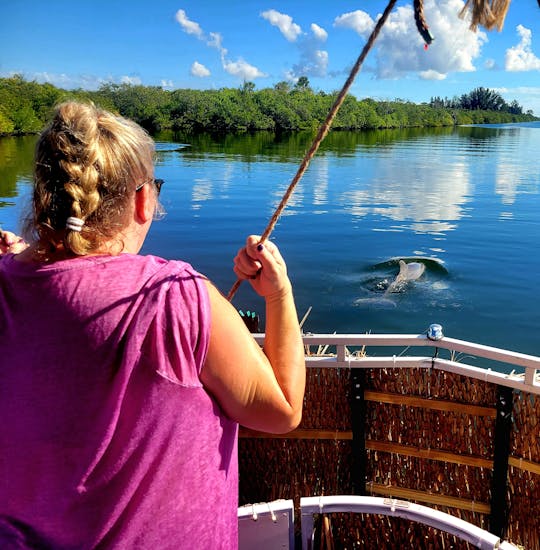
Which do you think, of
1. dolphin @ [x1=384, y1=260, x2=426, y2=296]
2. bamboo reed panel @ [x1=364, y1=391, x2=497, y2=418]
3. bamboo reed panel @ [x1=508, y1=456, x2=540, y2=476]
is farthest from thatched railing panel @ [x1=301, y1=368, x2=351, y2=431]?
dolphin @ [x1=384, y1=260, x2=426, y2=296]

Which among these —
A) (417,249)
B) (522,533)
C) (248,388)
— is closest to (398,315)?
(417,249)

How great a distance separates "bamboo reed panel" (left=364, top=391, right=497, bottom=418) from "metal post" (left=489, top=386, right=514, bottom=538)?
48 mm

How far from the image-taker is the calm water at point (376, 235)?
9391 mm

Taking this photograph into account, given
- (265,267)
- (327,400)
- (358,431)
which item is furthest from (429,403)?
(265,267)

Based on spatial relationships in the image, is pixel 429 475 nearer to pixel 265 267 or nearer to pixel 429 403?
pixel 429 403

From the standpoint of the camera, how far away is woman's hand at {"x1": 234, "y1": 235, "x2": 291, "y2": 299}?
1.12 meters

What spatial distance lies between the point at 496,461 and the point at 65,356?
2081 mm

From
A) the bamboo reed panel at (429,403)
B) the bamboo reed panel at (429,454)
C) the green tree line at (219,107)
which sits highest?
the green tree line at (219,107)

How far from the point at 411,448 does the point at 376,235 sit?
42.1ft

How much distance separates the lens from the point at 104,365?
36.5 inches

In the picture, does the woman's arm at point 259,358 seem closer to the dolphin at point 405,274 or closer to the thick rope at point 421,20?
the thick rope at point 421,20

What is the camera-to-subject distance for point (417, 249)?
13.4 m

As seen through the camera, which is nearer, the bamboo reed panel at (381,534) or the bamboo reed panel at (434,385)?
the bamboo reed panel at (381,534)

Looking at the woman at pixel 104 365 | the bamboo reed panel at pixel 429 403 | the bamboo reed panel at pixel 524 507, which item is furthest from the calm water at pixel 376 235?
the bamboo reed panel at pixel 524 507
